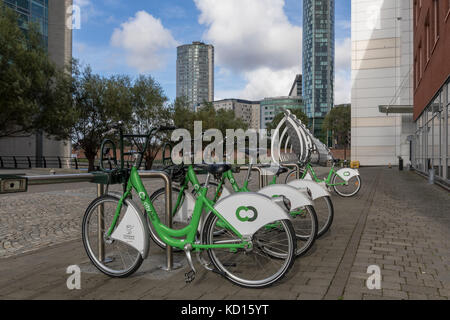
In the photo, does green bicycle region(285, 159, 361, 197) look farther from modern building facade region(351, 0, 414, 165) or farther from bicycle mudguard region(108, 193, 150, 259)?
modern building facade region(351, 0, 414, 165)

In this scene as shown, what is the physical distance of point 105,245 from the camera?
13.4 ft

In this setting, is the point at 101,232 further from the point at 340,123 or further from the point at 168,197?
the point at 340,123

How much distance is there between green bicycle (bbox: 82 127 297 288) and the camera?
3.39m

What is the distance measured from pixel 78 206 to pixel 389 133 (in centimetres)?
3657

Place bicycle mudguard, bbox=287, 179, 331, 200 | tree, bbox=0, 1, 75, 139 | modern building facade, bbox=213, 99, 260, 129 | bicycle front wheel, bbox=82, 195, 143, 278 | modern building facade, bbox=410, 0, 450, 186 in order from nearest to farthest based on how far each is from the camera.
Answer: bicycle front wheel, bbox=82, 195, 143, 278
bicycle mudguard, bbox=287, 179, 331, 200
modern building facade, bbox=410, 0, 450, 186
tree, bbox=0, 1, 75, 139
modern building facade, bbox=213, 99, 260, 129

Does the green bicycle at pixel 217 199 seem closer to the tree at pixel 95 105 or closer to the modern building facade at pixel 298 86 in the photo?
the tree at pixel 95 105

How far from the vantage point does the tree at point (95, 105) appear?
27.8m

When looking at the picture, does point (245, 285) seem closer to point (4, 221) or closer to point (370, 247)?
point (370, 247)

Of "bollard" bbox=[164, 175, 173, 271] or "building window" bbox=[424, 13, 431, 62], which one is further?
"building window" bbox=[424, 13, 431, 62]

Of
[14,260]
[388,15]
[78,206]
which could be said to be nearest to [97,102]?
[78,206]

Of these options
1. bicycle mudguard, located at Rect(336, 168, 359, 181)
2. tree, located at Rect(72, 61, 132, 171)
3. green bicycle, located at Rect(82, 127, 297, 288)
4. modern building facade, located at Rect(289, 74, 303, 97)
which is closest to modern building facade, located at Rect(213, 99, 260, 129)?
modern building facade, located at Rect(289, 74, 303, 97)

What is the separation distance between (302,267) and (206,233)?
1223 mm

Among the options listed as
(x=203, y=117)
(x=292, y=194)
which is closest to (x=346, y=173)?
(x=292, y=194)

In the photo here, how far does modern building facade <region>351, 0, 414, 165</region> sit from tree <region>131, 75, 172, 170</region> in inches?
825
